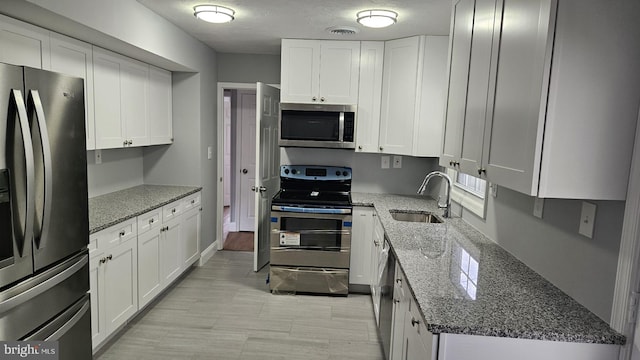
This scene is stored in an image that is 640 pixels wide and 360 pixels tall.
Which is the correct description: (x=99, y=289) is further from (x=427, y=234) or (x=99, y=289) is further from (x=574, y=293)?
(x=574, y=293)

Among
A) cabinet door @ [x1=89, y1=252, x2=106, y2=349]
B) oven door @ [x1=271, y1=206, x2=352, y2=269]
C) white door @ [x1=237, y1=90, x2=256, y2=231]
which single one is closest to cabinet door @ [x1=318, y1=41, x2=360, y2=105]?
oven door @ [x1=271, y1=206, x2=352, y2=269]

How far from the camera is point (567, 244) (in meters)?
1.53

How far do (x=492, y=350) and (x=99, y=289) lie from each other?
7.20ft

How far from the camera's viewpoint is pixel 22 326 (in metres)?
1.66

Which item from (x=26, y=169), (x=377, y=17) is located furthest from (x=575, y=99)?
(x=26, y=169)

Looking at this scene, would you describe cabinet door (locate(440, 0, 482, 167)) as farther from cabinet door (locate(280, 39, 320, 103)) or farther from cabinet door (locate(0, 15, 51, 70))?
cabinet door (locate(0, 15, 51, 70))

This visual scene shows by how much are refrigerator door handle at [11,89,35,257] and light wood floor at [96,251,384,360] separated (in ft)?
4.15

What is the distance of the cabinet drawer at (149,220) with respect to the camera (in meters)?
2.82

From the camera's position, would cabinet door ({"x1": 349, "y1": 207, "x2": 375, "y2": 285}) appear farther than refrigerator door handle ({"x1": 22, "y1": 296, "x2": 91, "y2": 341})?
Yes

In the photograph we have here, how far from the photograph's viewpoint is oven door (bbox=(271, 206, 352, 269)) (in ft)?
11.3

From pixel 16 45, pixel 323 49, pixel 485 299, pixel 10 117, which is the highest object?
pixel 323 49

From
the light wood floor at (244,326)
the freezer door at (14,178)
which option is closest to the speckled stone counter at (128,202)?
the freezer door at (14,178)

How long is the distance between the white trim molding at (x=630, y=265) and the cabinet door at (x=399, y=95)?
2.38 meters

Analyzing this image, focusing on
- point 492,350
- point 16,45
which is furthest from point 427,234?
point 16,45
